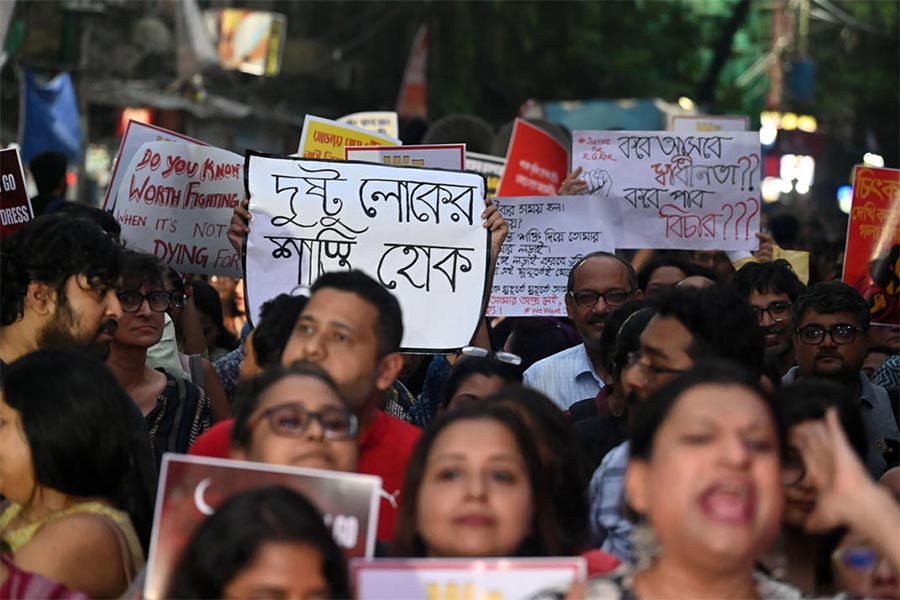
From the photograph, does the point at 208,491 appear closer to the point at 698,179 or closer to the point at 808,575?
the point at 808,575

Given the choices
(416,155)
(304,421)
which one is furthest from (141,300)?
(416,155)

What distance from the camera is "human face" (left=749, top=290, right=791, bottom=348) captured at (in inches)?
299

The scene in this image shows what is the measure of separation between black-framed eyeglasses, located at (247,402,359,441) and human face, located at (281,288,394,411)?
2.14 ft

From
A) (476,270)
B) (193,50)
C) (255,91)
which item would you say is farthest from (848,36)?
(476,270)

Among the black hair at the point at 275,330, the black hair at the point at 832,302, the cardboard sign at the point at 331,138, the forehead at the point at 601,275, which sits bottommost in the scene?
the black hair at the point at 275,330

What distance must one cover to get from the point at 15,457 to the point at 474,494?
1167 millimetres

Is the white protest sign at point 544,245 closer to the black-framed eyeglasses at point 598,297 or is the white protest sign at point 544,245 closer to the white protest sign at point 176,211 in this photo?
the black-framed eyeglasses at point 598,297

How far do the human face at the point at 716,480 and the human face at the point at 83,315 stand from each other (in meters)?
2.26

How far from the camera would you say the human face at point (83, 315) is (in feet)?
17.3

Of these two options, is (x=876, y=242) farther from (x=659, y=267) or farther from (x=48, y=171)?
(x=48, y=171)

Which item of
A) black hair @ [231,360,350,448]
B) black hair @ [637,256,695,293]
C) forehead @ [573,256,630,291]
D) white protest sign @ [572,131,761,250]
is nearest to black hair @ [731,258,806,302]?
black hair @ [637,256,695,293]

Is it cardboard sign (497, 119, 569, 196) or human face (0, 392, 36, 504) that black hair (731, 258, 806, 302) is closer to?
cardboard sign (497, 119, 569, 196)

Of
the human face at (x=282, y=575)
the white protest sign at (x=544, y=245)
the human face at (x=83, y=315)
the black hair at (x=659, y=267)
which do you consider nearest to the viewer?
the human face at (x=282, y=575)

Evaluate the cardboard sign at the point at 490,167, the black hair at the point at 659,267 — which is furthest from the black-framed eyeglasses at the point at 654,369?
the cardboard sign at the point at 490,167
